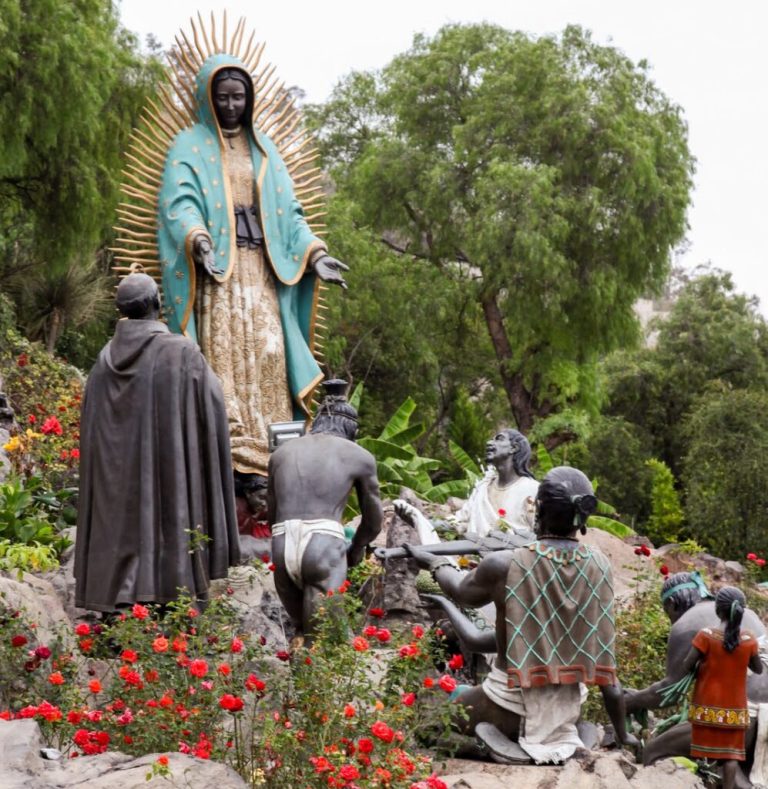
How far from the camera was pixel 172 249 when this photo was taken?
10.9m

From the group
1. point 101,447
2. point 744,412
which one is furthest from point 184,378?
point 744,412

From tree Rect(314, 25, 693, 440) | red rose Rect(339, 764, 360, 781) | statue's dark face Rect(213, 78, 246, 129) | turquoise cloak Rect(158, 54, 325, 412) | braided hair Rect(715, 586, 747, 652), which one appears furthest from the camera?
tree Rect(314, 25, 693, 440)

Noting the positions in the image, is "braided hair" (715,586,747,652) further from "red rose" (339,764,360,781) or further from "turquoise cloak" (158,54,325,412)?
"turquoise cloak" (158,54,325,412)

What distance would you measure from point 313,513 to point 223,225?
3685 mm

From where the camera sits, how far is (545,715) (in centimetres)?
645

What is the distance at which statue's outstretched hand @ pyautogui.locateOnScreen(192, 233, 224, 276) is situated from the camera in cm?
1053

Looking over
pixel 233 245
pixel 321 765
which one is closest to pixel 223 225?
pixel 233 245

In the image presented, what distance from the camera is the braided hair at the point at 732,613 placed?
6.85 m

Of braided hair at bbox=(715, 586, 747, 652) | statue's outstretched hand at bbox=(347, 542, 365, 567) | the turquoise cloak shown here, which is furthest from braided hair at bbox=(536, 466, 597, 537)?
the turquoise cloak

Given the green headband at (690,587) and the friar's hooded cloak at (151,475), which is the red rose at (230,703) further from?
the green headband at (690,587)

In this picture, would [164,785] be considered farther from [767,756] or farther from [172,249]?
[172,249]

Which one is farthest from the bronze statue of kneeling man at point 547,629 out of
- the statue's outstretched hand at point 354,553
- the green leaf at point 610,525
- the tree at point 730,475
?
the tree at point 730,475

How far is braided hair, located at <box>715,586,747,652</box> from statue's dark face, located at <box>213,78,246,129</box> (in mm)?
5884

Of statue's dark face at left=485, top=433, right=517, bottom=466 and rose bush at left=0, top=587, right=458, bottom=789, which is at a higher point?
statue's dark face at left=485, top=433, right=517, bottom=466
